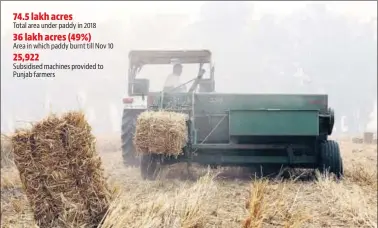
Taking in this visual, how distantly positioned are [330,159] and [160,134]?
8.41ft

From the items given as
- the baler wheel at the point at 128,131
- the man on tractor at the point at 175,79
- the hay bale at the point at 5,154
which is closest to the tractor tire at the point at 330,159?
the man on tractor at the point at 175,79

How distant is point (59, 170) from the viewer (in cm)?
370

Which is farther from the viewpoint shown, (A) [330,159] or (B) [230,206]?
(A) [330,159]

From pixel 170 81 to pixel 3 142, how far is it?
15.0ft

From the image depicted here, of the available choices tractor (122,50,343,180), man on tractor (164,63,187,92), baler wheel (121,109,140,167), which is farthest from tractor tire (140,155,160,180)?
man on tractor (164,63,187,92)

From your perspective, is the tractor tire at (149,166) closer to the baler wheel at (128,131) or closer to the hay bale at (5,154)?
the baler wheel at (128,131)

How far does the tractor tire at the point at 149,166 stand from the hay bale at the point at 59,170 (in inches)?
130

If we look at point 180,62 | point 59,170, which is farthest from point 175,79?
point 59,170

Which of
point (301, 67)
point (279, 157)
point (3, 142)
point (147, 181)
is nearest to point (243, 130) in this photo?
point (279, 157)

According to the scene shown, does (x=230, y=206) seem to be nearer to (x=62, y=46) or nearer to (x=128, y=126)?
(x=62, y=46)

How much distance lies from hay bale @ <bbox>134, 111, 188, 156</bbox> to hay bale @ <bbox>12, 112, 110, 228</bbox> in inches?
103

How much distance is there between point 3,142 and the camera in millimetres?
11539

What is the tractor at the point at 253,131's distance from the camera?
7.04m

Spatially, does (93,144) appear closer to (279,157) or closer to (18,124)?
(18,124)
